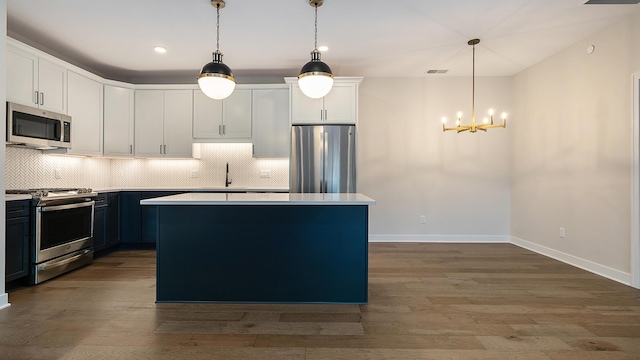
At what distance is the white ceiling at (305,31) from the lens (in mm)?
3082

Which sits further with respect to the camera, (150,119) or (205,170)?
(205,170)

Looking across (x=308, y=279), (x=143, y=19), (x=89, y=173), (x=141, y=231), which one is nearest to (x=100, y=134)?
(x=89, y=173)

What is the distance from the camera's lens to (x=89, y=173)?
472 centimetres

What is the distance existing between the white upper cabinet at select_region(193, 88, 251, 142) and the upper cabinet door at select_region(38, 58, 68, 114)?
1.56m

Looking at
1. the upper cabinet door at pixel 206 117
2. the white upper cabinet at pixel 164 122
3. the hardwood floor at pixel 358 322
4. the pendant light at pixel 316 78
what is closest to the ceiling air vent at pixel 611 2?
the pendant light at pixel 316 78

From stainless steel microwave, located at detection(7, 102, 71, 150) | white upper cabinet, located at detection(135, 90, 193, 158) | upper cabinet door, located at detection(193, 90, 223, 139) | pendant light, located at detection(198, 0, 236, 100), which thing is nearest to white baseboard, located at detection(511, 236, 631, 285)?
pendant light, located at detection(198, 0, 236, 100)

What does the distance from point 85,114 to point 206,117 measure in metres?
1.51

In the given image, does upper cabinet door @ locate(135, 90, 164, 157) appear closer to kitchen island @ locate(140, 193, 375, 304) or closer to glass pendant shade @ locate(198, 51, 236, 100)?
kitchen island @ locate(140, 193, 375, 304)

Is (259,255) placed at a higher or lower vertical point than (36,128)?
lower

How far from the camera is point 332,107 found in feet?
15.3

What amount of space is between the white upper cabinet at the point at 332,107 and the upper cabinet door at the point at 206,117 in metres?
1.18

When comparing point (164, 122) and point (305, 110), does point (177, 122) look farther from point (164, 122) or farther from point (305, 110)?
point (305, 110)

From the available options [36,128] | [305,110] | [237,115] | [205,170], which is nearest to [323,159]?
[305,110]

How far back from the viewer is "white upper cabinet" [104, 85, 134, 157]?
4.61 metres
